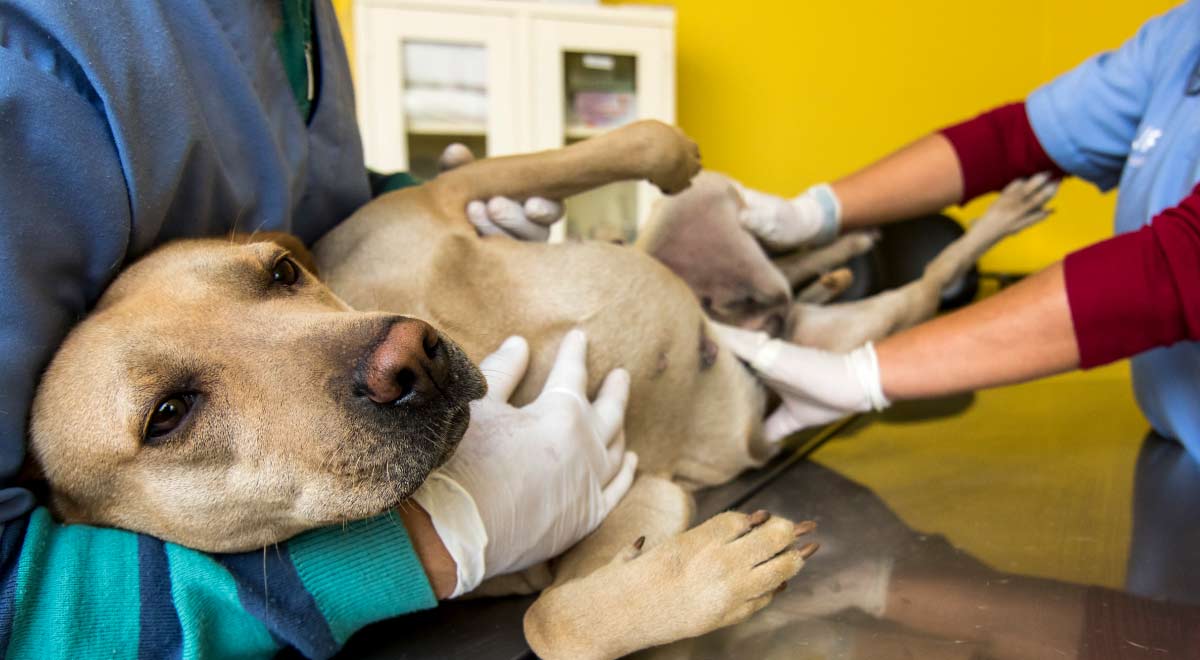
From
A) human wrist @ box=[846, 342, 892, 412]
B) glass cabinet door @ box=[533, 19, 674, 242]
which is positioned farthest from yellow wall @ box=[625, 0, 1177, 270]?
human wrist @ box=[846, 342, 892, 412]

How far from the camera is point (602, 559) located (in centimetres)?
112

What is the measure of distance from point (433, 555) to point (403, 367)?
0.83 feet

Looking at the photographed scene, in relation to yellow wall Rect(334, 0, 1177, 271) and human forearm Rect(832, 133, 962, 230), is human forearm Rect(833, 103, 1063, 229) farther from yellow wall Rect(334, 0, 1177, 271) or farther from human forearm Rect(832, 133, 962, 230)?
yellow wall Rect(334, 0, 1177, 271)

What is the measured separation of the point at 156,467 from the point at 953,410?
1.65 meters

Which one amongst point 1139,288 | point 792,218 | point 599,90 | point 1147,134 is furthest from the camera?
point 599,90

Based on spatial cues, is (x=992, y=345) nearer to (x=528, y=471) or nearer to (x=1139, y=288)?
(x=1139, y=288)

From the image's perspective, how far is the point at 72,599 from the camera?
0.76m

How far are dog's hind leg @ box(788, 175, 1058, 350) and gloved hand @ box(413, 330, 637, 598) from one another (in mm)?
707

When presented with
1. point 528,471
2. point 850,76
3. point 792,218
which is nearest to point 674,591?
point 528,471

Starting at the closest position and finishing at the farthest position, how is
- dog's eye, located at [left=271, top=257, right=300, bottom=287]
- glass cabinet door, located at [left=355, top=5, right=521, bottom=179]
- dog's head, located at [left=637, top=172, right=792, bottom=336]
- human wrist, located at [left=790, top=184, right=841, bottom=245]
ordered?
dog's eye, located at [left=271, top=257, right=300, bottom=287] < dog's head, located at [left=637, top=172, right=792, bottom=336] < human wrist, located at [left=790, top=184, right=841, bottom=245] < glass cabinet door, located at [left=355, top=5, right=521, bottom=179]

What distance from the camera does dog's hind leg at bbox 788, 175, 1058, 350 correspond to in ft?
5.96

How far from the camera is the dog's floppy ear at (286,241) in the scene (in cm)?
115

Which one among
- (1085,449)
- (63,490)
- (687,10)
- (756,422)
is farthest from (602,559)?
(687,10)

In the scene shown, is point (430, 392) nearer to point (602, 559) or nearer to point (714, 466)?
point (602, 559)
